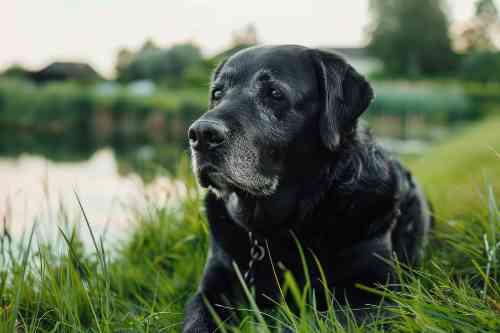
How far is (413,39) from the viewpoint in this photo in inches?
2413

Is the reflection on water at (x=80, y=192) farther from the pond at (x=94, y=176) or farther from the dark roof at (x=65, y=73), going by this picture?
the dark roof at (x=65, y=73)

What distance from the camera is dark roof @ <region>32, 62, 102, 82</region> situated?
61.4 meters

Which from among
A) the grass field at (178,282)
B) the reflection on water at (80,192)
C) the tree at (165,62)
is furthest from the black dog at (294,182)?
the tree at (165,62)

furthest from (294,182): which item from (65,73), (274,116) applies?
(65,73)

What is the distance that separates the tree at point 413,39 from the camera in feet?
201

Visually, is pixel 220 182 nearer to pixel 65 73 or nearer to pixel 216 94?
pixel 216 94

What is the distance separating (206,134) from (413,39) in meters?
63.6

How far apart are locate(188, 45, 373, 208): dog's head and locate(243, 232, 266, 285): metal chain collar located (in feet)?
0.97

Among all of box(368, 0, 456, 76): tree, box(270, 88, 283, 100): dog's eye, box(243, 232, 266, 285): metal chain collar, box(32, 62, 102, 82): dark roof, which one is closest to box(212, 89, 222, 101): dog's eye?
box(270, 88, 283, 100): dog's eye

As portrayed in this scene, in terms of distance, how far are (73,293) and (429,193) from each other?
402 centimetres

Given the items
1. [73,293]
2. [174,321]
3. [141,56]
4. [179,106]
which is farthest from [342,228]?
[141,56]

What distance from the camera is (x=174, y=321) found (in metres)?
2.84

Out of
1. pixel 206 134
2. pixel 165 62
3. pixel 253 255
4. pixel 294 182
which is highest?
pixel 206 134

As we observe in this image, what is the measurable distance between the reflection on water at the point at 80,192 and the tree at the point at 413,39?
4942 cm
